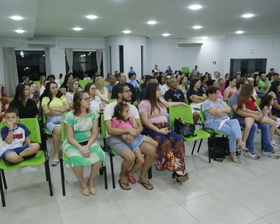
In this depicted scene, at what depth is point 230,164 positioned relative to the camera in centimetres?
348

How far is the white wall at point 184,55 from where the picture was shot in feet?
46.5

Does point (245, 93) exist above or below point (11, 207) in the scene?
above

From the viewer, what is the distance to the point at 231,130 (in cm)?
350

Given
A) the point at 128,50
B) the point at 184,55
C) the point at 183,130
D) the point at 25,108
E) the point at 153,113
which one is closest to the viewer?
the point at 153,113

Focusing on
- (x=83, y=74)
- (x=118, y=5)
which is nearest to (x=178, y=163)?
(x=118, y=5)

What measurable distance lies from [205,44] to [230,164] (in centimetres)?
1241

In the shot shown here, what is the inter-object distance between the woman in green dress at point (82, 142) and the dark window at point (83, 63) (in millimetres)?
11407

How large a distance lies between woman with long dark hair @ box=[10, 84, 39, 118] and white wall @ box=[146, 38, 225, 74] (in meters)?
11.4

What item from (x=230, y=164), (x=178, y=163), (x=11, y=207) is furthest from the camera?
(x=230, y=164)

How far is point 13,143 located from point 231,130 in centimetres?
293

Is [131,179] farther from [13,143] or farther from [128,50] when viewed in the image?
[128,50]

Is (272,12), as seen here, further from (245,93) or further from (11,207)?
(11,207)

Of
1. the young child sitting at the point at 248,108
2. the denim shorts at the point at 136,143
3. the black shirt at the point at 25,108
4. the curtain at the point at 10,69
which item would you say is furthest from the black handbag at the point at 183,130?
the curtain at the point at 10,69

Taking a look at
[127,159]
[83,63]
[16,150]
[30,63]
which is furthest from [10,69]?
[127,159]
